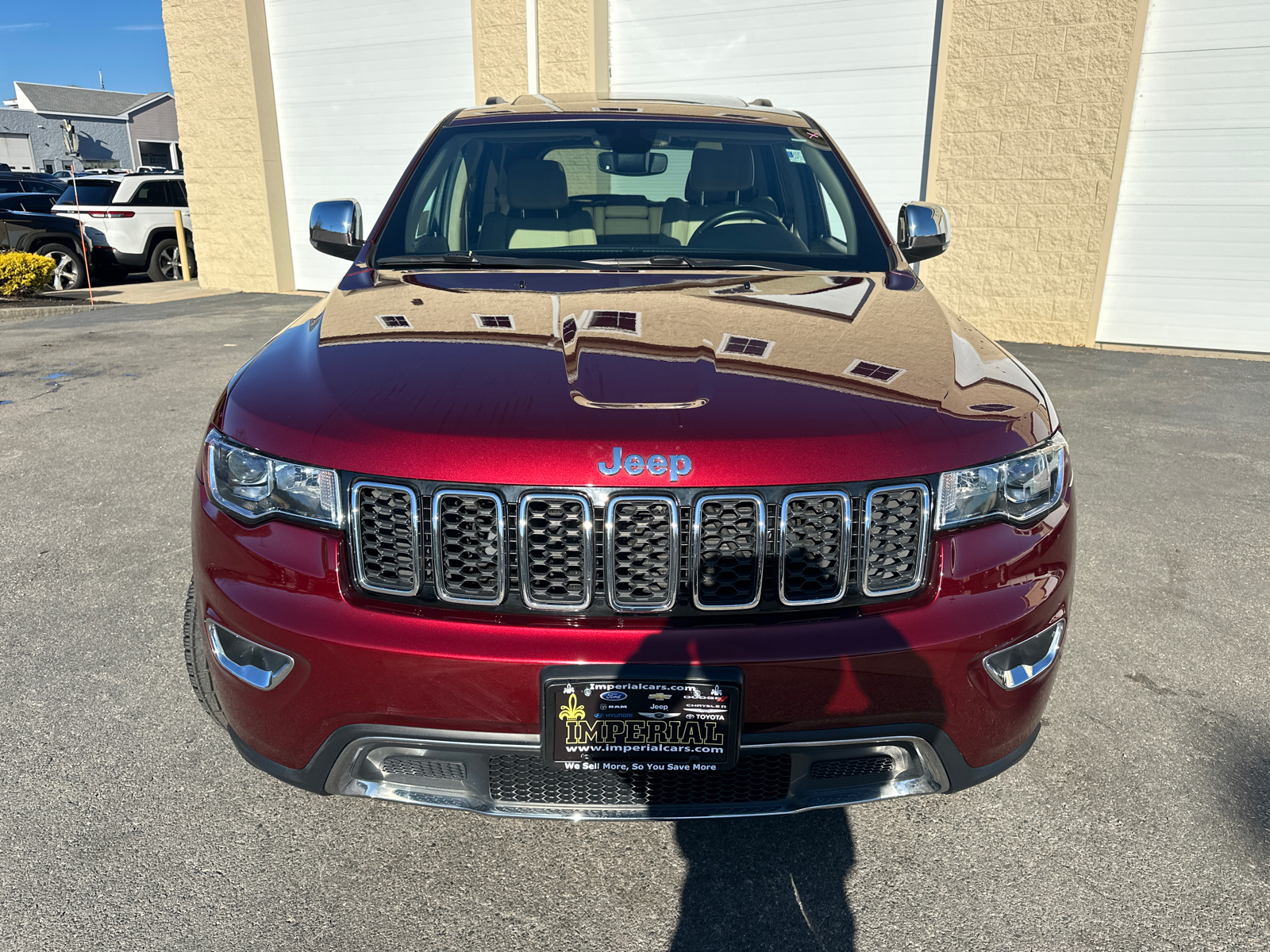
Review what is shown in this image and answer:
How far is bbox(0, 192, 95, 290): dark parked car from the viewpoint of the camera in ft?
43.9

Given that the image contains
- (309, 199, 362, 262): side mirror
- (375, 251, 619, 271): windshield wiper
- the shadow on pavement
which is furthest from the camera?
(309, 199, 362, 262): side mirror

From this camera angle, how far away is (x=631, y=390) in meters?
1.78

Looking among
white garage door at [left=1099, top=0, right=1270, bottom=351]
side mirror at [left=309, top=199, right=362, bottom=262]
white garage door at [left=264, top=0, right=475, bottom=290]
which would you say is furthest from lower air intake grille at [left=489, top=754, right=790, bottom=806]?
white garage door at [left=264, top=0, right=475, bottom=290]

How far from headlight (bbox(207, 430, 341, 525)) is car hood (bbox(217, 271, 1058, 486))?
0.13 ft

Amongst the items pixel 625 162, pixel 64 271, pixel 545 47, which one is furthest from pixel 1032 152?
pixel 64 271

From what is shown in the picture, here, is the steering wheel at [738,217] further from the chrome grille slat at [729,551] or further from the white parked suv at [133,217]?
the white parked suv at [133,217]

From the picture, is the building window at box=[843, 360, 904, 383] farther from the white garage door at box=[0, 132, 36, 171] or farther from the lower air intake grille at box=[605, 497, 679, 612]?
the white garage door at box=[0, 132, 36, 171]

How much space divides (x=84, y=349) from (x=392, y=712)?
8.79m

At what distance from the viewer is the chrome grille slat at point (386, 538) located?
1.72 metres

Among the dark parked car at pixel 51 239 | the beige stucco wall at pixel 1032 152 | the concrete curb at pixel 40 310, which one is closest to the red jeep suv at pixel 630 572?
the beige stucco wall at pixel 1032 152

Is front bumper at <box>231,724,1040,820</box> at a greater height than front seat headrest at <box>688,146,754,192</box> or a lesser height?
lesser

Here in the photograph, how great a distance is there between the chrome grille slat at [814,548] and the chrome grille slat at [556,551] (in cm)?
37

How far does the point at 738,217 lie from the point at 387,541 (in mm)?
1938

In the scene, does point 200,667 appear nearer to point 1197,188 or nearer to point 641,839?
point 641,839
